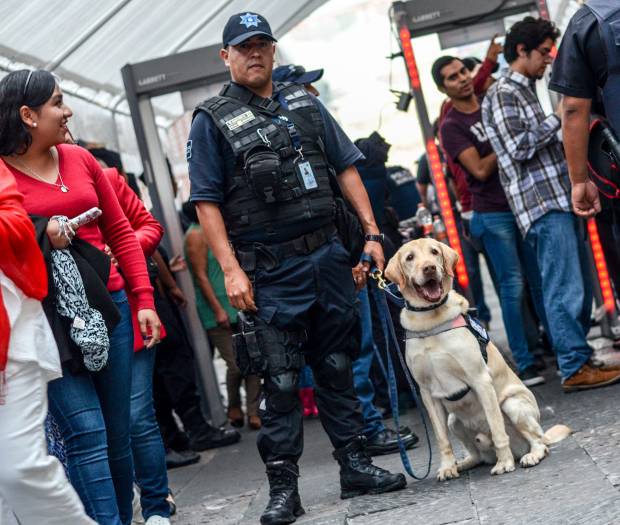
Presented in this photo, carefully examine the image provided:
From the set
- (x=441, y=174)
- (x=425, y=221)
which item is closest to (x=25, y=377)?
(x=425, y=221)

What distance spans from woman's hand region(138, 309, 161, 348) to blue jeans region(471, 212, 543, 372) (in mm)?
3414

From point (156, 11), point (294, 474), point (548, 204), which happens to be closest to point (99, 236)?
point (294, 474)

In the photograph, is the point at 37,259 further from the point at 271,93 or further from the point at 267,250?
the point at 271,93

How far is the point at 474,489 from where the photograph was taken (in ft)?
15.7

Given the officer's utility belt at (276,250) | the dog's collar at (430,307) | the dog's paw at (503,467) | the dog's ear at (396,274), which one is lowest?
the dog's paw at (503,467)

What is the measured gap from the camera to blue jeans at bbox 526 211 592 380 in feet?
22.3

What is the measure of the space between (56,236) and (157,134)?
5026mm

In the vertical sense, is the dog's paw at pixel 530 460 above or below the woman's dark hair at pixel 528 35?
below

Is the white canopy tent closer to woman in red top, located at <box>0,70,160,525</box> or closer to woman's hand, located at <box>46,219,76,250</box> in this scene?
woman in red top, located at <box>0,70,160,525</box>

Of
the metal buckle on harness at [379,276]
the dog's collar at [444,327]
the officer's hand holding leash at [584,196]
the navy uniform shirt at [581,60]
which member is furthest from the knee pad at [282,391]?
the navy uniform shirt at [581,60]

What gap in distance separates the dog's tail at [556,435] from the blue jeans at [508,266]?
2206mm

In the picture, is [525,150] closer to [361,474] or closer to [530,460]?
[530,460]

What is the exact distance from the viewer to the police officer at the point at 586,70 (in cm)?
464

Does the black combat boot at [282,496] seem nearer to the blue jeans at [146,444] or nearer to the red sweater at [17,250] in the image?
the blue jeans at [146,444]
